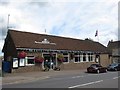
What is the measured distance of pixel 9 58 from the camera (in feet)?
120

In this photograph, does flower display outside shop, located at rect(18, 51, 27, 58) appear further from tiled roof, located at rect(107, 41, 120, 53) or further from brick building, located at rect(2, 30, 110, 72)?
tiled roof, located at rect(107, 41, 120, 53)

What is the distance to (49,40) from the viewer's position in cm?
4112

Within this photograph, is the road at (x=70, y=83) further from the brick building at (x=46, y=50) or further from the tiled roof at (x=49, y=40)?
the tiled roof at (x=49, y=40)

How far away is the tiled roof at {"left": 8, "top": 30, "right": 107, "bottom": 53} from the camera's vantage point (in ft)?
117

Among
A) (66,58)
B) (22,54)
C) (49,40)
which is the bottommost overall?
(66,58)

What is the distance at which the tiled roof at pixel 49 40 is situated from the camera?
35.8 m

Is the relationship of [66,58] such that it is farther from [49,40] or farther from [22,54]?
[22,54]

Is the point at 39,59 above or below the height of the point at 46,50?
below

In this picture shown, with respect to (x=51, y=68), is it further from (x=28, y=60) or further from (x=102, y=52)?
(x=102, y=52)

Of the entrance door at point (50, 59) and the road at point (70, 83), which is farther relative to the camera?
the entrance door at point (50, 59)

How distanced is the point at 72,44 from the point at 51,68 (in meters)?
8.77

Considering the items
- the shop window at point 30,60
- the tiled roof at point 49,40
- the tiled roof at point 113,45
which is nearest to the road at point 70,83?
the shop window at point 30,60

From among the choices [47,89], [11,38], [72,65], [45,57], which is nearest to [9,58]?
[11,38]

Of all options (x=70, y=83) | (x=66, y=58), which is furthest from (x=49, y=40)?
(x=70, y=83)
